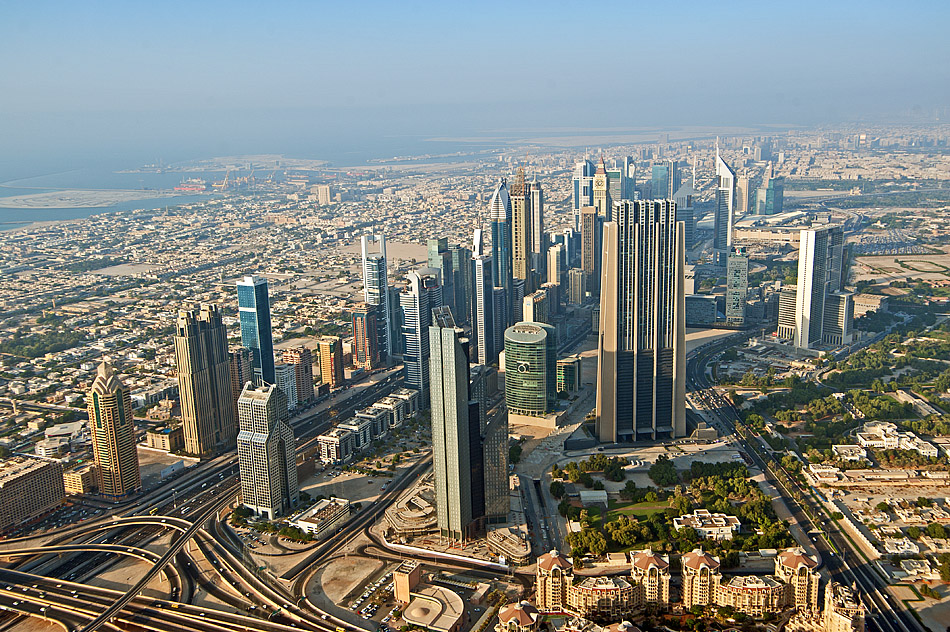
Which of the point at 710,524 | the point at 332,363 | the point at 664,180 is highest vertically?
Answer: the point at 664,180

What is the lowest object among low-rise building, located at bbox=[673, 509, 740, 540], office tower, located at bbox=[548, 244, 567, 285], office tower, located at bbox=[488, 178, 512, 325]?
low-rise building, located at bbox=[673, 509, 740, 540]

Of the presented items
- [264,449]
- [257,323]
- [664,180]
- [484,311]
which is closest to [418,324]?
[484,311]

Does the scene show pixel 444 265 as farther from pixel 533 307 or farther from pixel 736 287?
pixel 736 287

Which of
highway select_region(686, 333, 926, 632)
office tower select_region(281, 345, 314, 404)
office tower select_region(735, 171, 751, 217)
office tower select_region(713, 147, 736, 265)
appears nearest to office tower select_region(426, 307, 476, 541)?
highway select_region(686, 333, 926, 632)

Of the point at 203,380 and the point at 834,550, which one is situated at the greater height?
the point at 203,380

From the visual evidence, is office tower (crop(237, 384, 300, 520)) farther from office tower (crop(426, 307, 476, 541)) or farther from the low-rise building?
the low-rise building

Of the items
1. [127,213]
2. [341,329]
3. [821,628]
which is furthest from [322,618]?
[127,213]
